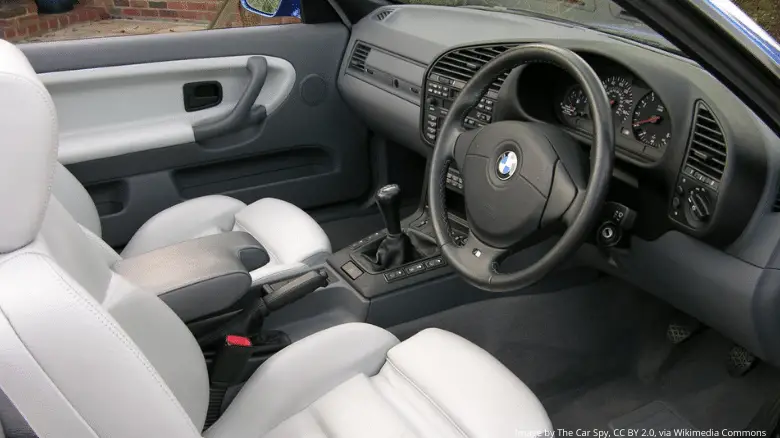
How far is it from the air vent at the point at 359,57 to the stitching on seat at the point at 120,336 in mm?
1585

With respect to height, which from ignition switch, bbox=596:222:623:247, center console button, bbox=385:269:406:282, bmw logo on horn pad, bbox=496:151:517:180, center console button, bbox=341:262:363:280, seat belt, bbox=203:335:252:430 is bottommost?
center console button, bbox=341:262:363:280

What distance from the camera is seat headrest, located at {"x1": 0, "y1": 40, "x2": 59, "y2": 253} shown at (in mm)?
723

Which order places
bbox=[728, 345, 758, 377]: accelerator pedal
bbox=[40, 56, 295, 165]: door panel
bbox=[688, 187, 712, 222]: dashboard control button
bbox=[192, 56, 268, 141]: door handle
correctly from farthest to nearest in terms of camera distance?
bbox=[192, 56, 268, 141]: door handle → bbox=[40, 56, 295, 165]: door panel → bbox=[728, 345, 758, 377]: accelerator pedal → bbox=[688, 187, 712, 222]: dashboard control button

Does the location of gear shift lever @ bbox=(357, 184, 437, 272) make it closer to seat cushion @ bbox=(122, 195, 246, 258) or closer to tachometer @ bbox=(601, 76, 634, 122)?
seat cushion @ bbox=(122, 195, 246, 258)

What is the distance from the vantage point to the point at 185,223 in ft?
5.98

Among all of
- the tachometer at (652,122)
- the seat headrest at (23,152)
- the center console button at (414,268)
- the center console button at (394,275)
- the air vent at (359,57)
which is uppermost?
the seat headrest at (23,152)

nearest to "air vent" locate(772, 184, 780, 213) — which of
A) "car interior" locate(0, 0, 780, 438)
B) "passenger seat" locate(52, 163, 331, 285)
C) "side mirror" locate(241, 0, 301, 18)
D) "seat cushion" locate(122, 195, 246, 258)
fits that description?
"car interior" locate(0, 0, 780, 438)

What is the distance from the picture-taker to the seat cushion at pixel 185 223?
1.77 m

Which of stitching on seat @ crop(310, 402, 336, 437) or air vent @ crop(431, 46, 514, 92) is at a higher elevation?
air vent @ crop(431, 46, 514, 92)

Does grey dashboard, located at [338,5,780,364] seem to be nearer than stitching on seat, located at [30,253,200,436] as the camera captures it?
No

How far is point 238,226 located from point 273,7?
0.82 m

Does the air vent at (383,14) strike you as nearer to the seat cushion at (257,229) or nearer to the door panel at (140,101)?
the door panel at (140,101)

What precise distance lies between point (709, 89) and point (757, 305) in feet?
1.23

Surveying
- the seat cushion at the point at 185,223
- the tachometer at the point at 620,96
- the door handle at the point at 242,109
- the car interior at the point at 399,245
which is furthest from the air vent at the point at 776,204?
the door handle at the point at 242,109
